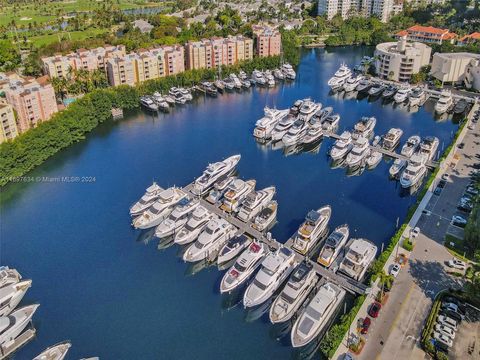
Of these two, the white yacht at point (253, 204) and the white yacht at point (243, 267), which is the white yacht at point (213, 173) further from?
the white yacht at point (243, 267)

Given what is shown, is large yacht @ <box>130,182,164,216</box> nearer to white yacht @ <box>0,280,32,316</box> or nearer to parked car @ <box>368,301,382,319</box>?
white yacht @ <box>0,280,32,316</box>

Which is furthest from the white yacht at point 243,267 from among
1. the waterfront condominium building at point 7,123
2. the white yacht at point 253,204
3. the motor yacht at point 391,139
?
the waterfront condominium building at point 7,123

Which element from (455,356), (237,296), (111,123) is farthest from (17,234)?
(455,356)

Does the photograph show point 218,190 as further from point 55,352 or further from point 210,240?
point 55,352

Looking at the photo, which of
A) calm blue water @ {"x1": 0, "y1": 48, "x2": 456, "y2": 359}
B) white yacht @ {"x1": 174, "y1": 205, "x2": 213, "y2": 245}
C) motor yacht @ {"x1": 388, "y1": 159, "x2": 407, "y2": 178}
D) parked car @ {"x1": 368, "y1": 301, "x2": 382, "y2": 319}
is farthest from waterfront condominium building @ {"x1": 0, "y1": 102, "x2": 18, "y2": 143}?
motor yacht @ {"x1": 388, "y1": 159, "x2": 407, "y2": 178}

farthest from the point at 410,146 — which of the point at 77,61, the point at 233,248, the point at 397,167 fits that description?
the point at 77,61
